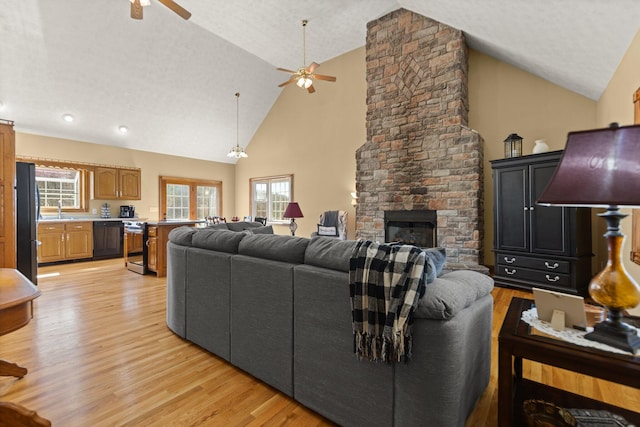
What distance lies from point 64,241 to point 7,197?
3448mm

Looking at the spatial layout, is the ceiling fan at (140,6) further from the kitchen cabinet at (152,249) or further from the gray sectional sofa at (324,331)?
the kitchen cabinet at (152,249)

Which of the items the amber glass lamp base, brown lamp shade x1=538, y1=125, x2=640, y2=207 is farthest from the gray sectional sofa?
brown lamp shade x1=538, y1=125, x2=640, y2=207

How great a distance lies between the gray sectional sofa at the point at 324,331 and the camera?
1.29 meters

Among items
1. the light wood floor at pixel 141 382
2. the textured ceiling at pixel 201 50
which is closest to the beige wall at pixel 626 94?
the textured ceiling at pixel 201 50

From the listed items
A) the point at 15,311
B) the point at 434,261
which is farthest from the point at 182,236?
the point at 434,261

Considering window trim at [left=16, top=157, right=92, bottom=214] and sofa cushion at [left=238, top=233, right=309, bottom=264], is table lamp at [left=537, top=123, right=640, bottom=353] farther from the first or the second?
window trim at [left=16, top=157, right=92, bottom=214]

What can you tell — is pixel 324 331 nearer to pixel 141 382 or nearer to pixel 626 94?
pixel 141 382

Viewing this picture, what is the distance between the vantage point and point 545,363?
113cm

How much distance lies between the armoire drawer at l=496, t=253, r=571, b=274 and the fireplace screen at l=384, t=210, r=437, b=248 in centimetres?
108

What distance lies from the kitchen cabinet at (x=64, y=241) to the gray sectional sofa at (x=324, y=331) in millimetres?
5443

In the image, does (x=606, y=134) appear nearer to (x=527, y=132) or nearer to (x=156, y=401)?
(x=156, y=401)

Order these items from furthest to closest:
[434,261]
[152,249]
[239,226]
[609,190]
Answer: [152,249], [239,226], [434,261], [609,190]

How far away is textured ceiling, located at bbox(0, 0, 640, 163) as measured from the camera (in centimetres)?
323

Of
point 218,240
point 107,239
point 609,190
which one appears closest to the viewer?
point 609,190
